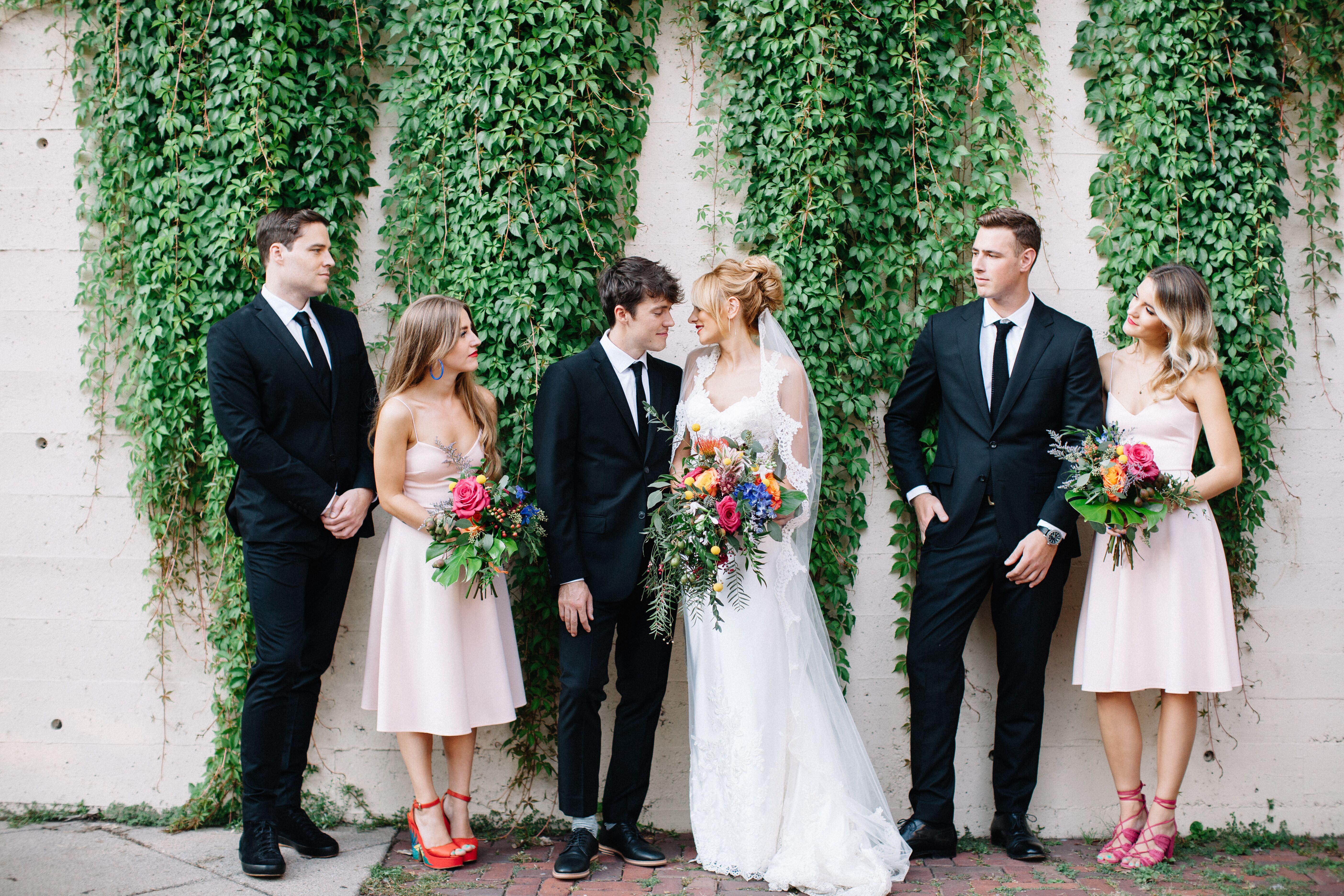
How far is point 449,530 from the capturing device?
3604 mm

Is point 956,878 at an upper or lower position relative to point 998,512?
lower

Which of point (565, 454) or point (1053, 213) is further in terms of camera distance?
point (1053, 213)

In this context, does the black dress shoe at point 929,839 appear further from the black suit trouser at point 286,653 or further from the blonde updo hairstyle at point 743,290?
the black suit trouser at point 286,653

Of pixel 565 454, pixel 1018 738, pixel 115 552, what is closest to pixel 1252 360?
pixel 1018 738

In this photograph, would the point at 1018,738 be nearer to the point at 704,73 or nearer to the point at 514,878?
the point at 514,878

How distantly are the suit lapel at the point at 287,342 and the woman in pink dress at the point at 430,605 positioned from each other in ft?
0.94

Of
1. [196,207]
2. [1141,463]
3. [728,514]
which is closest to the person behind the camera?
[728,514]

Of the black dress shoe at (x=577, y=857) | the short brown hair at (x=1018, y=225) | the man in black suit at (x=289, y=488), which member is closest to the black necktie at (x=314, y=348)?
the man in black suit at (x=289, y=488)

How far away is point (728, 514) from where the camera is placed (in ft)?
11.1

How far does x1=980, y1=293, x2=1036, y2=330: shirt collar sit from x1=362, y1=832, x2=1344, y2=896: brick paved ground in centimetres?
233

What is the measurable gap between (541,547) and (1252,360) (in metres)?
3.48

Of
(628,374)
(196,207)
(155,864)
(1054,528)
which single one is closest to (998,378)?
(1054,528)

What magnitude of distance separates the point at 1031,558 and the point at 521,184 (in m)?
2.81

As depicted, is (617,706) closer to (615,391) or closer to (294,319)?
(615,391)
